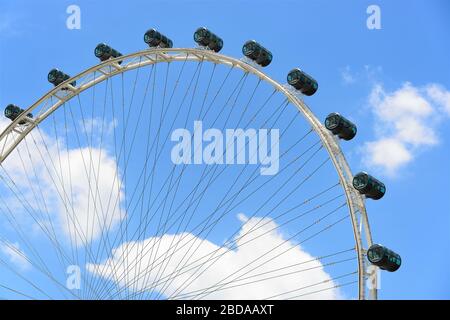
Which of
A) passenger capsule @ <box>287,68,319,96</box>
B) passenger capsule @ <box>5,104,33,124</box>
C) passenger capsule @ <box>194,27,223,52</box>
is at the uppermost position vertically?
passenger capsule @ <box>5,104,33,124</box>

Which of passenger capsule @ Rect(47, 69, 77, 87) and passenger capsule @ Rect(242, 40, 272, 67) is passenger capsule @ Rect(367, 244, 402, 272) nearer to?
passenger capsule @ Rect(242, 40, 272, 67)

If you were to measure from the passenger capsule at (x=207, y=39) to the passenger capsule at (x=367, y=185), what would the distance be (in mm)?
7885

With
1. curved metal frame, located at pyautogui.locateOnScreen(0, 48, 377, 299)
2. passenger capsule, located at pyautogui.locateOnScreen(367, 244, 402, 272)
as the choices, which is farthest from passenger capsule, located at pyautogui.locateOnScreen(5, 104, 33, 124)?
passenger capsule, located at pyautogui.locateOnScreen(367, 244, 402, 272)

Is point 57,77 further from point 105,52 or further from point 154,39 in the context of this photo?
point 154,39

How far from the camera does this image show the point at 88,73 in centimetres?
3178

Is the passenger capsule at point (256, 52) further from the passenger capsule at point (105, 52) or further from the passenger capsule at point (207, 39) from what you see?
the passenger capsule at point (105, 52)

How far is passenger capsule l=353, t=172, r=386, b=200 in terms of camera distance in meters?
23.4

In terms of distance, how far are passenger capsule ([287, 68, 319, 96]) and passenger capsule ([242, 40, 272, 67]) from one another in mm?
1482

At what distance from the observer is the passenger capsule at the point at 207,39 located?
28.8 metres

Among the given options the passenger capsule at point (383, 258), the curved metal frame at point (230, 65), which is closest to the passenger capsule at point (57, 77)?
the curved metal frame at point (230, 65)
